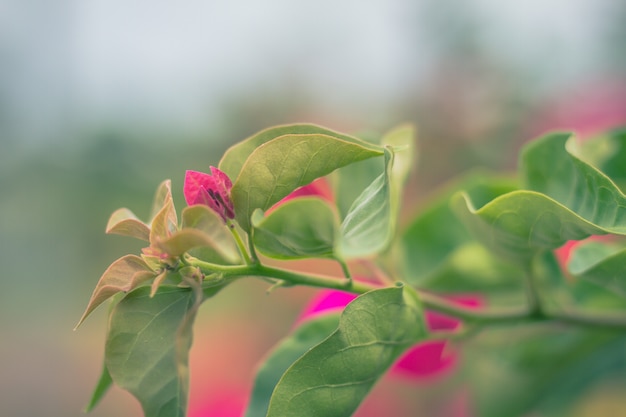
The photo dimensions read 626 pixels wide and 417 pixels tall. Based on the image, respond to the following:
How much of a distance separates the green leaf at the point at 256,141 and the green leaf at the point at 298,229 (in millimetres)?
25

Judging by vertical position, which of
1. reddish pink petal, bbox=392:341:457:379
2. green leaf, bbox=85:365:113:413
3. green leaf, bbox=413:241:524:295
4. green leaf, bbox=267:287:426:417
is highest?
green leaf, bbox=267:287:426:417

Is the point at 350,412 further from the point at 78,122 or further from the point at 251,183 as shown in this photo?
the point at 78,122

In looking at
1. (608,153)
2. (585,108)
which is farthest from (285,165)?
(585,108)

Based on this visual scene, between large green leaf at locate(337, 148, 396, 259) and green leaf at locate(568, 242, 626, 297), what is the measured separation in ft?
0.35

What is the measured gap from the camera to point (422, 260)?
1.66 feet

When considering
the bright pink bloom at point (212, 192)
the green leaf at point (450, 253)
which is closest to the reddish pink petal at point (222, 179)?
the bright pink bloom at point (212, 192)

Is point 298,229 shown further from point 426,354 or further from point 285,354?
point 426,354

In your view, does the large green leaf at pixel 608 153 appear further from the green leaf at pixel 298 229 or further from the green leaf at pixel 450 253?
the green leaf at pixel 298 229

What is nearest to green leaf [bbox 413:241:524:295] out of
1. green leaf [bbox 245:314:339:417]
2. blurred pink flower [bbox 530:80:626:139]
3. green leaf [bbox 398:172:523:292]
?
green leaf [bbox 398:172:523:292]

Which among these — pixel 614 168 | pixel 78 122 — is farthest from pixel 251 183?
pixel 78 122

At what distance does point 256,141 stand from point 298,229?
4cm

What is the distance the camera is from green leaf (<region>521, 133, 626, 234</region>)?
280 mm

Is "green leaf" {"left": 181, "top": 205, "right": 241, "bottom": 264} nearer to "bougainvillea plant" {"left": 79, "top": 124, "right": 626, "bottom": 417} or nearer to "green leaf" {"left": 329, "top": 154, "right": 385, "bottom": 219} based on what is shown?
"bougainvillea plant" {"left": 79, "top": 124, "right": 626, "bottom": 417}

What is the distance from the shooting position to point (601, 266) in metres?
0.32
